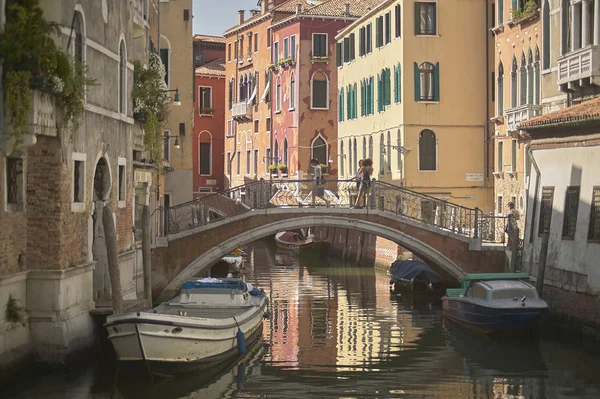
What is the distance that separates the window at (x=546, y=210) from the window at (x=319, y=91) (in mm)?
22834

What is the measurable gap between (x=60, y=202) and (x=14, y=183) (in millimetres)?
682

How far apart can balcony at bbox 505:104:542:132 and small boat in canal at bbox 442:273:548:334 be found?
391cm

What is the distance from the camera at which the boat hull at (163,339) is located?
52.5 ft

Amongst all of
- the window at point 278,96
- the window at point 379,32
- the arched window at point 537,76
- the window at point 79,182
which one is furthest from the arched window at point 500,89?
the window at point 278,96

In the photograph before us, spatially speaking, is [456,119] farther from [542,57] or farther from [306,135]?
[306,135]

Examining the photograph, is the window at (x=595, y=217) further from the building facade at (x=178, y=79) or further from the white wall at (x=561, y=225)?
the building facade at (x=178, y=79)

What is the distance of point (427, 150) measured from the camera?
3325 centimetres

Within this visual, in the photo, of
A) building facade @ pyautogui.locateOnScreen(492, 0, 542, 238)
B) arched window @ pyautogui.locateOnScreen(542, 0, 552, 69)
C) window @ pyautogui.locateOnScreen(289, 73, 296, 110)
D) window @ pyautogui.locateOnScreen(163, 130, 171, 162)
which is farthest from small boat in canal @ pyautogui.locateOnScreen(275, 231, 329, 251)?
arched window @ pyautogui.locateOnScreen(542, 0, 552, 69)

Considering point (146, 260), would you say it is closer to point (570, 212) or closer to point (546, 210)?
point (570, 212)

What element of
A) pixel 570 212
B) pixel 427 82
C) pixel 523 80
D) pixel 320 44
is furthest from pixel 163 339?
pixel 320 44

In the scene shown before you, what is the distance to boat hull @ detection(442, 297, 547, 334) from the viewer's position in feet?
66.2

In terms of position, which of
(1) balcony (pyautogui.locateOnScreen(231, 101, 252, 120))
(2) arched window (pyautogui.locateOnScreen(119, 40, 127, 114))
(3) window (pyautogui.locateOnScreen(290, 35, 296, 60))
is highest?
(3) window (pyautogui.locateOnScreen(290, 35, 296, 60))

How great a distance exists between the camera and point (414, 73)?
33031 mm

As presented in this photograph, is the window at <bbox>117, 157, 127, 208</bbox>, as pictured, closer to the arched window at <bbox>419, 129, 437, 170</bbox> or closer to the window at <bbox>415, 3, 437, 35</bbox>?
the arched window at <bbox>419, 129, 437, 170</bbox>
